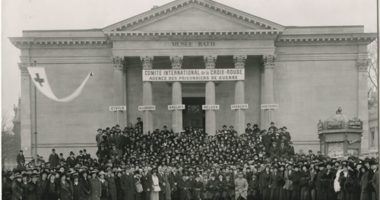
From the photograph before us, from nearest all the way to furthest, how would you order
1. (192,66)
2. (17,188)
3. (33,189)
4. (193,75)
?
(17,188) < (33,189) < (193,75) < (192,66)

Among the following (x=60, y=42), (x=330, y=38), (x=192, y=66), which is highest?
(x=330, y=38)

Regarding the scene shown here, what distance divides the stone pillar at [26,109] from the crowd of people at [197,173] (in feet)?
42.9

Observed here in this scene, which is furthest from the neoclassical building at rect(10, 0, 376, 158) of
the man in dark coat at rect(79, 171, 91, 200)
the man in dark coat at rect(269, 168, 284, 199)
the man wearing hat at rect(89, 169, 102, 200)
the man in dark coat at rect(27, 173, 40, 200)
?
the man in dark coat at rect(27, 173, 40, 200)

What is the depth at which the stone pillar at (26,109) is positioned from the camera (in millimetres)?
48500

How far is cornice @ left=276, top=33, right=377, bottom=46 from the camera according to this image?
50094mm

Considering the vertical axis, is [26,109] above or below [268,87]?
below

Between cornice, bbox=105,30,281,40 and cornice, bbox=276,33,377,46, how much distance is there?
89.2 inches

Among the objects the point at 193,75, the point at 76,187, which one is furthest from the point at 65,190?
the point at 193,75

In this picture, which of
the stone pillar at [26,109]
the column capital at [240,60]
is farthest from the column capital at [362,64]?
the stone pillar at [26,109]

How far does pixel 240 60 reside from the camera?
49.4 m

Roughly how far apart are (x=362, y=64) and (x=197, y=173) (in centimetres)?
2471

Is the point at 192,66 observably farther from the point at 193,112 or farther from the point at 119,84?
the point at 119,84

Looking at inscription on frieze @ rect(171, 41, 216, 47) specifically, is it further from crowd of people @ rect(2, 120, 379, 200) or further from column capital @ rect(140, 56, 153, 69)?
crowd of people @ rect(2, 120, 379, 200)

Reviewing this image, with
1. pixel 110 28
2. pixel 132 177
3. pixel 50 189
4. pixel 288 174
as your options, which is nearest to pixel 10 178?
pixel 50 189
